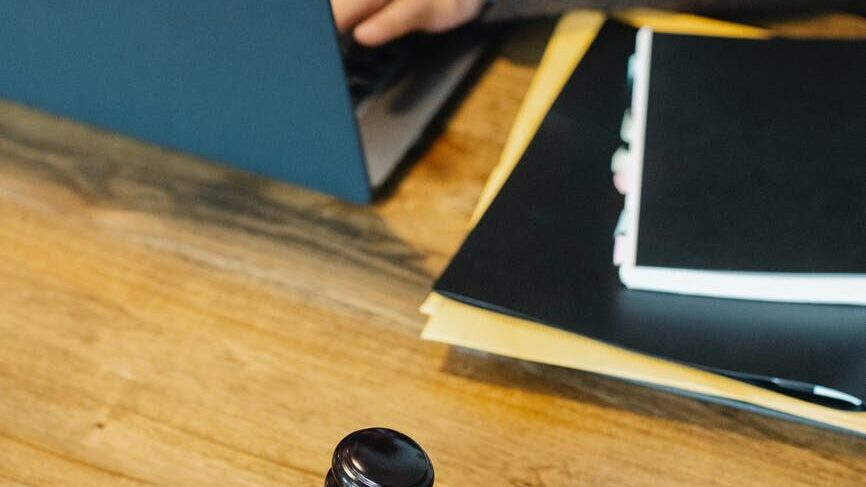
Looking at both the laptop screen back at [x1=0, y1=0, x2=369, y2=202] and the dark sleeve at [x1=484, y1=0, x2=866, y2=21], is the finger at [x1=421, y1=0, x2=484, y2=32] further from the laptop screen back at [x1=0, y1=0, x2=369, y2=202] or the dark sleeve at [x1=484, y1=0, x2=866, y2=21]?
the laptop screen back at [x1=0, y1=0, x2=369, y2=202]

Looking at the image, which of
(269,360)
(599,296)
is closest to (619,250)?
(599,296)

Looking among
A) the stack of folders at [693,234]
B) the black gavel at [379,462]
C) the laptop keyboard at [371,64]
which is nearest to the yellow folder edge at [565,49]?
the stack of folders at [693,234]

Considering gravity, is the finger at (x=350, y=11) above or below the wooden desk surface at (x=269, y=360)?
above

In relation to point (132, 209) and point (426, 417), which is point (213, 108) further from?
point (426, 417)

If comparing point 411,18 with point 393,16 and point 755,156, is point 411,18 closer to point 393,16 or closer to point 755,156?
point 393,16

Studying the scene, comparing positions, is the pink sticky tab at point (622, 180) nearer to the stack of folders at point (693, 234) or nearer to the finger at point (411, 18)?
the stack of folders at point (693, 234)

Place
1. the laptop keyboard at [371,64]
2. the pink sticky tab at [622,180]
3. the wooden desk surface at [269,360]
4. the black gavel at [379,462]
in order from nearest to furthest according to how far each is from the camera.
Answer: the black gavel at [379,462], the wooden desk surface at [269,360], the pink sticky tab at [622,180], the laptop keyboard at [371,64]
